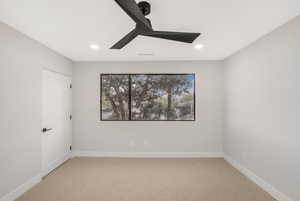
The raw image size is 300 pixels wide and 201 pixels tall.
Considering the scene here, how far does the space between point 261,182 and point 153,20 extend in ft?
9.96

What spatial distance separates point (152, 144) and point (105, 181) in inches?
60.1

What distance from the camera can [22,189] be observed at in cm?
240

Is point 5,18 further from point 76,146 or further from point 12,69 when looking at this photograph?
point 76,146

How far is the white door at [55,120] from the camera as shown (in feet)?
9.77

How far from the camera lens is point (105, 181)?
2.79 metres

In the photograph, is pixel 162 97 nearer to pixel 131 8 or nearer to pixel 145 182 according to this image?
pixel 145 182

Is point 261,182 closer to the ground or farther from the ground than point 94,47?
closer to the ground

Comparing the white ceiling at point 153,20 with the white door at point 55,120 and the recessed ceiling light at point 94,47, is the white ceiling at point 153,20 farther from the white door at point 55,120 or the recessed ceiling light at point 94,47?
the white door at point 55,120

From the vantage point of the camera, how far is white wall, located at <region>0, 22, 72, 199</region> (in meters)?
2.12

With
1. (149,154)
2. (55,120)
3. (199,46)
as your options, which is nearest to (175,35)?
(199,46)

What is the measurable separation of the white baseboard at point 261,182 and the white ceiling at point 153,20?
2.36 meters

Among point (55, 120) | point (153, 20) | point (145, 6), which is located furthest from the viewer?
point (55, 120)

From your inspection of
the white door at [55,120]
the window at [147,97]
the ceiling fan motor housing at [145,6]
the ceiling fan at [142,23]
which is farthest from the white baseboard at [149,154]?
the ceiling fan motor housing at [145,6]

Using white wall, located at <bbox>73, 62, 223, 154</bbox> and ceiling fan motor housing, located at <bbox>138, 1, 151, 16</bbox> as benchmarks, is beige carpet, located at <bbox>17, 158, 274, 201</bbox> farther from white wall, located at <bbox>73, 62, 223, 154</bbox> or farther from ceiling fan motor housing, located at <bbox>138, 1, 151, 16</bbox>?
ceiling fan motor housing, located at <bbox>138, 1, 151, 16</bbox>
